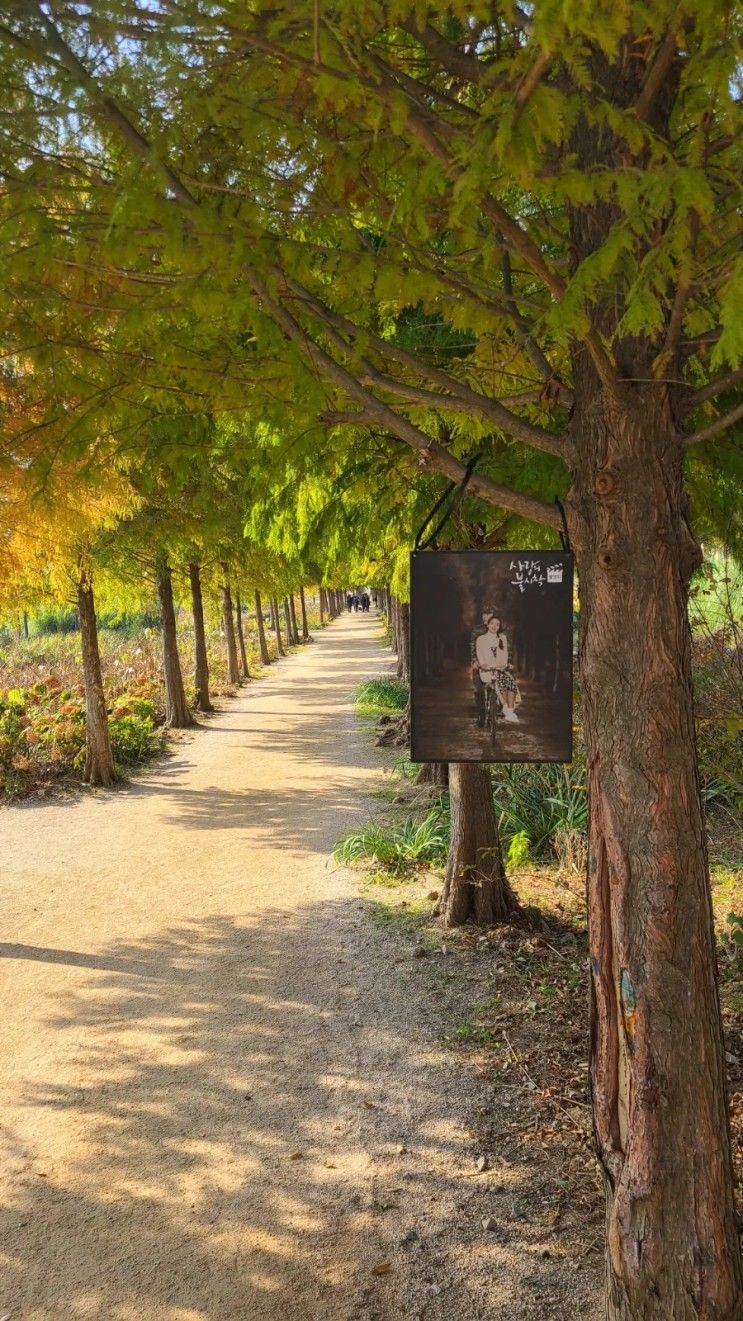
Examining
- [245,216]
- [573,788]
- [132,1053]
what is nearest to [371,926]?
[132,1053]

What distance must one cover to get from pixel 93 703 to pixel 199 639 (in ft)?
22.7

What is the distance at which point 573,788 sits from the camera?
9.05m

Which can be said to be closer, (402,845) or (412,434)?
(412,434)

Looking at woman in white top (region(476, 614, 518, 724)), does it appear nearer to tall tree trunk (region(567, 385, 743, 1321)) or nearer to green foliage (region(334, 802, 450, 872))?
tall tree trunk (region(567, 385, 743, 1321))

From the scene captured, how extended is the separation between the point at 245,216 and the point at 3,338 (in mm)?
1097

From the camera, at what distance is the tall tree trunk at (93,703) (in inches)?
466

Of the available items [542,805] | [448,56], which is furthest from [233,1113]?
[542,805]

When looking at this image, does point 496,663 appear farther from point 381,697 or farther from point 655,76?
point 381,697

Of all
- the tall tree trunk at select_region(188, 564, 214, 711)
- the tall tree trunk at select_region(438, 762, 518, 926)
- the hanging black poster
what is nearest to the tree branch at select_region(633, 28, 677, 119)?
the hanging black poster

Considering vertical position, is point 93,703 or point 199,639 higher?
point 199,639

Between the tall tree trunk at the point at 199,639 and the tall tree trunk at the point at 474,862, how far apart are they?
11.9 m

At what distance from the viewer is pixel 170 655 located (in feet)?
54.0

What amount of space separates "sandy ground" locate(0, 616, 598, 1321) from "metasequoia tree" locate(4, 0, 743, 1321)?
3.39 ft

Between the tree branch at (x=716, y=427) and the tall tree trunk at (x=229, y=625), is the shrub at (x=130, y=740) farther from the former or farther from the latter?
the tree branch at (x=716, y=427)
